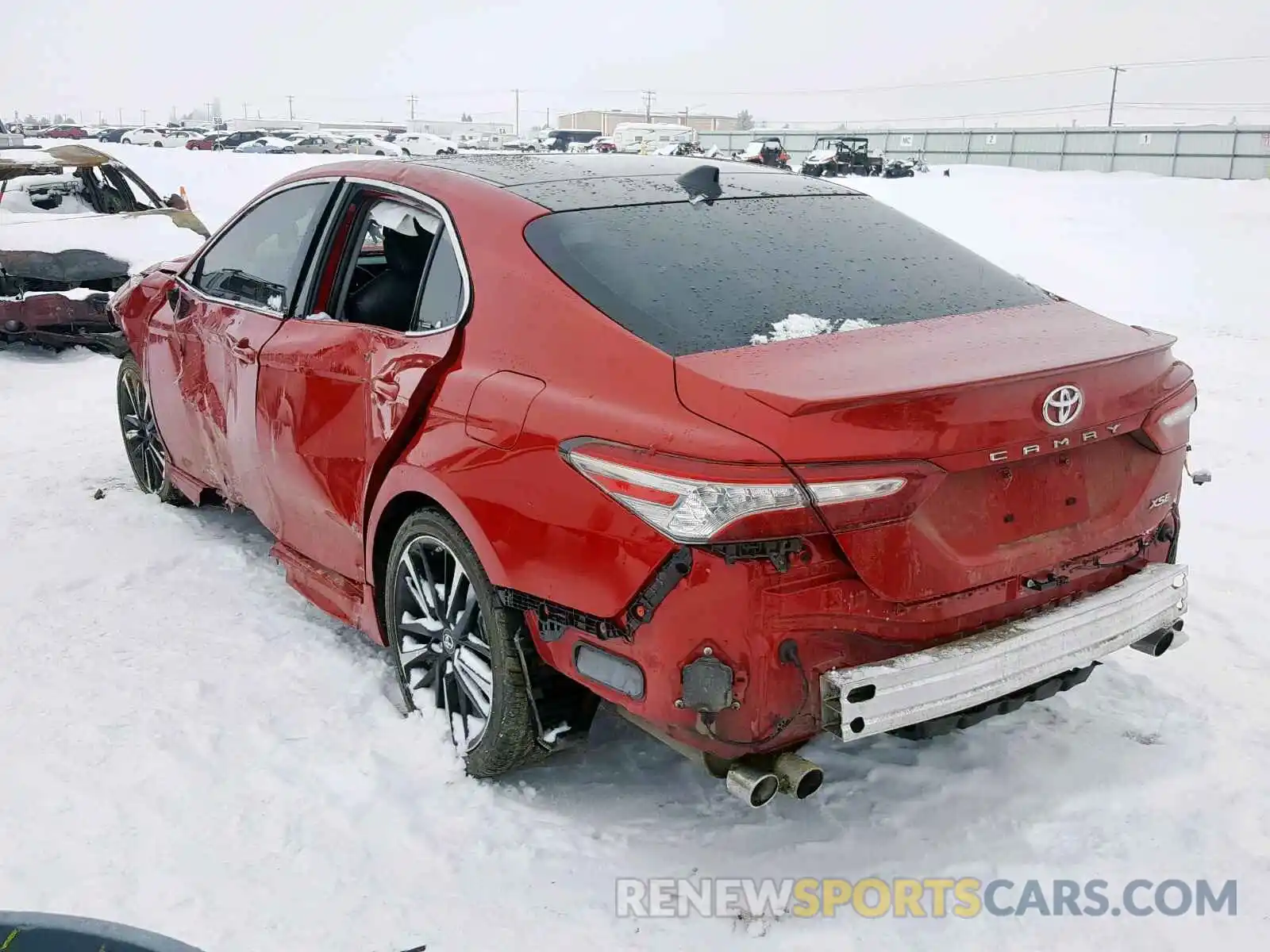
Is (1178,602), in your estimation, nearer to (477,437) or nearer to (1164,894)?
(1164,894)

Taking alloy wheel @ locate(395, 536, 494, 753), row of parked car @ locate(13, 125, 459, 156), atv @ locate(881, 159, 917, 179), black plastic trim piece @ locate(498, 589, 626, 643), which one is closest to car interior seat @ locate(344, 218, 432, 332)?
alloy wheel @ locate(395, 536, 494, 753)

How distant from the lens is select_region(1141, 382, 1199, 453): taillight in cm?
299

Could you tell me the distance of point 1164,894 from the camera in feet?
9.32

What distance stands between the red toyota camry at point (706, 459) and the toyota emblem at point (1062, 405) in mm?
17

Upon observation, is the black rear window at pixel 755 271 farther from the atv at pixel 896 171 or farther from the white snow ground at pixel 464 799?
the atv at pixel 896 171

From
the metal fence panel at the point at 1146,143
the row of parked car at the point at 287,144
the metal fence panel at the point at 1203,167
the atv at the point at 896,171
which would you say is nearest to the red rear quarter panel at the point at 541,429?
the atv at the point at 896,171

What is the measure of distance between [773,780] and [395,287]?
2.11 meters

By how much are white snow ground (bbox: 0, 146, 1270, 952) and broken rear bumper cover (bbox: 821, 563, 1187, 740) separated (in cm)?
53

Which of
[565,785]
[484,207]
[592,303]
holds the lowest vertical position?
[565,785]

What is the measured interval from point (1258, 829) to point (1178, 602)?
649 mm

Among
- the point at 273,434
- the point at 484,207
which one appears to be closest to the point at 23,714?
the point at 273,434

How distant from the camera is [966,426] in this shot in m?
2.56

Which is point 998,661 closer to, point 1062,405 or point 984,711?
point 984,711

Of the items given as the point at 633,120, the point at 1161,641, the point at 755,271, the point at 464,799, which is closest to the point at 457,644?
the point at 464,799
